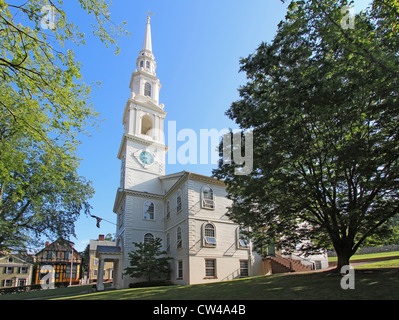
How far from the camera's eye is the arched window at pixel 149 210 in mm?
26875

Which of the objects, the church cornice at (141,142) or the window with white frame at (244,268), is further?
the church cornice at (141,142)

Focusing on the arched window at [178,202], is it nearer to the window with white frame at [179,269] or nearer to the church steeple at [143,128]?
the window with white frame at [179,269]

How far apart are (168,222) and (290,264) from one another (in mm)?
12756

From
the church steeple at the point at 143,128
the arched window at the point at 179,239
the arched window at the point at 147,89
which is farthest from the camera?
the arched window at the point at 147,89

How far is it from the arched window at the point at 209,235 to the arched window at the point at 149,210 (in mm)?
7152

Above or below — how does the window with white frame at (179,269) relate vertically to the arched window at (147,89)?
below

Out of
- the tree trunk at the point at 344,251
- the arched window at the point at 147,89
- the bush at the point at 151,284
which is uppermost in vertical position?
the arched window at the point at 147,89

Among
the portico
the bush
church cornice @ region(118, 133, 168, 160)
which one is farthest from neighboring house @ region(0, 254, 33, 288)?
the bush

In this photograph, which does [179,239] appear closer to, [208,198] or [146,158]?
[208,198]

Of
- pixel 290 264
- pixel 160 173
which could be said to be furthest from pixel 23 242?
pixel 290 264

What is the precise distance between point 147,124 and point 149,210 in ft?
40.8

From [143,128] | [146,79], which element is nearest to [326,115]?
[143,128]

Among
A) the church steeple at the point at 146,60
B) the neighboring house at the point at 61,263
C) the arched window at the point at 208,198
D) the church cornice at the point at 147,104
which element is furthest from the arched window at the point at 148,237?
the neighboring house at the point at 61,263
